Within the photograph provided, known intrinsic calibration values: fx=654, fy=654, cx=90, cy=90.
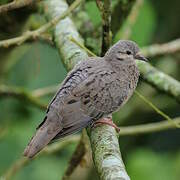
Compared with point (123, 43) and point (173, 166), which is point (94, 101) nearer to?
point (123, 43)

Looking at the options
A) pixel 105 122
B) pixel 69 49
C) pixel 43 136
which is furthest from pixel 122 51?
pixel 43 136

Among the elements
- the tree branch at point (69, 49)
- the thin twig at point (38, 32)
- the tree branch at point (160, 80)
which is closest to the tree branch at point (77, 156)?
the tree branch at point (69, 49)

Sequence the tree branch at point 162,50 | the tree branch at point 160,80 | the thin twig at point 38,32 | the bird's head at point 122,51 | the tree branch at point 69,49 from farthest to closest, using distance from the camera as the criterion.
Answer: the tree branch at point 162,50
the tree branch at point 160,80
the bird's head at point 122,51
the thin twig at point 38,32
the tree branch at point 69,49

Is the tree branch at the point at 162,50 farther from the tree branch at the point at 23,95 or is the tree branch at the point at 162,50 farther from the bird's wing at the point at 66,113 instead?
the bird's wing at the point at 66,113

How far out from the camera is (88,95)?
411 cm

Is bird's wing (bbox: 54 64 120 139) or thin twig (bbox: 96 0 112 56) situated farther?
bird's wing (bbox: 54 64 120 139)

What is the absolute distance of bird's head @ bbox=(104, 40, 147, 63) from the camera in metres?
4.39

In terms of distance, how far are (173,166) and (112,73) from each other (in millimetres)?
2069

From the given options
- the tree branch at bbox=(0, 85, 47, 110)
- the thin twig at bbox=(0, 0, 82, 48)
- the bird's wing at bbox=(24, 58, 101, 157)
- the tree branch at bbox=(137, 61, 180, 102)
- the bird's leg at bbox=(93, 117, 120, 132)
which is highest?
the thin twig at bbox=(0, 0, 82, 48)

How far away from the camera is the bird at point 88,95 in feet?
13.0

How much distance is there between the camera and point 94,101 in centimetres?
411

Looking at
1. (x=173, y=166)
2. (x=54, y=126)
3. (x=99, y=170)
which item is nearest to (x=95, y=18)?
(x=173, y=166)

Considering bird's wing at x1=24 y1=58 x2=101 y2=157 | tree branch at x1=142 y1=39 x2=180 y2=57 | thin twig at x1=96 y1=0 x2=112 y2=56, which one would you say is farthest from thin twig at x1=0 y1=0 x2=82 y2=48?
tree branch at x1=142 y1=39 x2=180 y2=57

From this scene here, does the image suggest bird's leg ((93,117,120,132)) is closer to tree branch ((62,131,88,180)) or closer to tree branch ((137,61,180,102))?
tree branch ((62,131,88,180))
